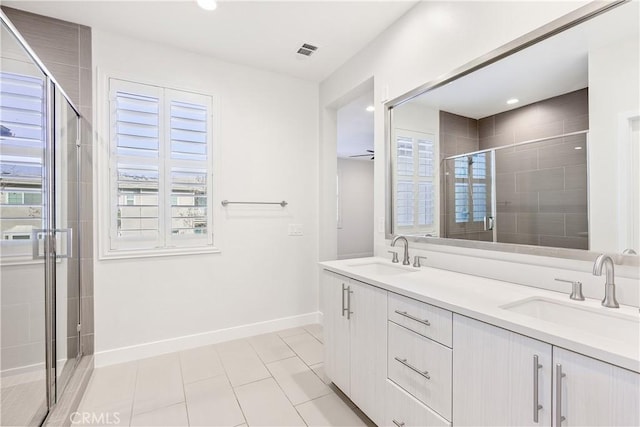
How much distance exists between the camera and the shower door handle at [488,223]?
64.1 inches

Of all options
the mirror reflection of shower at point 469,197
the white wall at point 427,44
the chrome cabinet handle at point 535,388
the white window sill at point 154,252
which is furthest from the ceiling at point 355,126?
the chrome cabinet handle at point 535,388

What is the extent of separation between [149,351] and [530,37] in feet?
11.3

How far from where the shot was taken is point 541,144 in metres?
1.40

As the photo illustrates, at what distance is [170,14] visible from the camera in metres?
2.17

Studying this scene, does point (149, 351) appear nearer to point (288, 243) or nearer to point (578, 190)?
point (288, 243)

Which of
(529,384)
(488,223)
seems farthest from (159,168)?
(529,384)

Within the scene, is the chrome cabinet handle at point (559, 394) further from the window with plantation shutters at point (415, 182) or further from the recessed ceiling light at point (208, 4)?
the recessed ceiling light at point (208, 4)

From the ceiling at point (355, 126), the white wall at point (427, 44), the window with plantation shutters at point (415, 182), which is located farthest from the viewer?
the ceiling at point (355, 126)

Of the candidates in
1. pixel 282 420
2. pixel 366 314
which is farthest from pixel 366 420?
pixel 366 314

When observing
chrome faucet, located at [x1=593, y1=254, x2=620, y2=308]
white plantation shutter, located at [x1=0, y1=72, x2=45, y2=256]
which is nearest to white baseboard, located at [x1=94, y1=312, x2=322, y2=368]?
white plantation shutter, located at [x1=0, y1=72, x2=45, y2=256]

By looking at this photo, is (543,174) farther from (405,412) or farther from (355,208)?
(355,208)

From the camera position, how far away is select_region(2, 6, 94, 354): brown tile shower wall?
2209 mm

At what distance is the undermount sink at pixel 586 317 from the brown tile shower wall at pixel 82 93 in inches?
113

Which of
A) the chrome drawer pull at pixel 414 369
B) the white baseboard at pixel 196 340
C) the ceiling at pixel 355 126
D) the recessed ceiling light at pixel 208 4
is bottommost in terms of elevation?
the white baseboard at pixel 196 340
